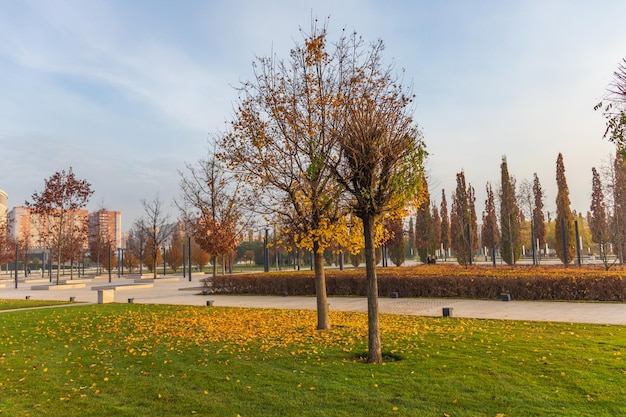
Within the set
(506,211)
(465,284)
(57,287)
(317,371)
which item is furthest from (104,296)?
(506,211)

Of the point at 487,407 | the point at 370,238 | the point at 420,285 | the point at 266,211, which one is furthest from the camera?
the point at 420,285

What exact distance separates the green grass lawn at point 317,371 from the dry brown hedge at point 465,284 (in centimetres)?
527

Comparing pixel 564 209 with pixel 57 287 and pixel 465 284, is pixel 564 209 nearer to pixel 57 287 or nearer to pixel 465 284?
pixel 465 284

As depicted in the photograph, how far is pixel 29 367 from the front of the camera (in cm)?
708

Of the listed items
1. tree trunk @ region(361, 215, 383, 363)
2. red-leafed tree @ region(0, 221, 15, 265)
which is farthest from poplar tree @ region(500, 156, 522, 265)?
red-leafed tree @ region(0, 221, 15, 265)

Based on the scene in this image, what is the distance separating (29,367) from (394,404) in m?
5.92

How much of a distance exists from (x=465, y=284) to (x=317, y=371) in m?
11.0

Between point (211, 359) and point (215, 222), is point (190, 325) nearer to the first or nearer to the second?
point (211, 359)

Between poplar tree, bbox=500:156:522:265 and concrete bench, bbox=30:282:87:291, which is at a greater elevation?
poplar tree, bbox=500:156:522:265

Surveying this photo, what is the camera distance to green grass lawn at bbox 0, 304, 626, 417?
4766mm

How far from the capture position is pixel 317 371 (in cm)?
604

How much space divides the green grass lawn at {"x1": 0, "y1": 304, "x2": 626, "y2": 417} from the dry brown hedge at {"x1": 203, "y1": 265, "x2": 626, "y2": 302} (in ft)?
17.3

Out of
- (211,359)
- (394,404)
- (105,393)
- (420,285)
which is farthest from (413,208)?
(420,285)

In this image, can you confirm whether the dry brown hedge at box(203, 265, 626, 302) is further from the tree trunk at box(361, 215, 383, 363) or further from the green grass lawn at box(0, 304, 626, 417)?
the tree trunk at box(361, 215, 383, 363)
